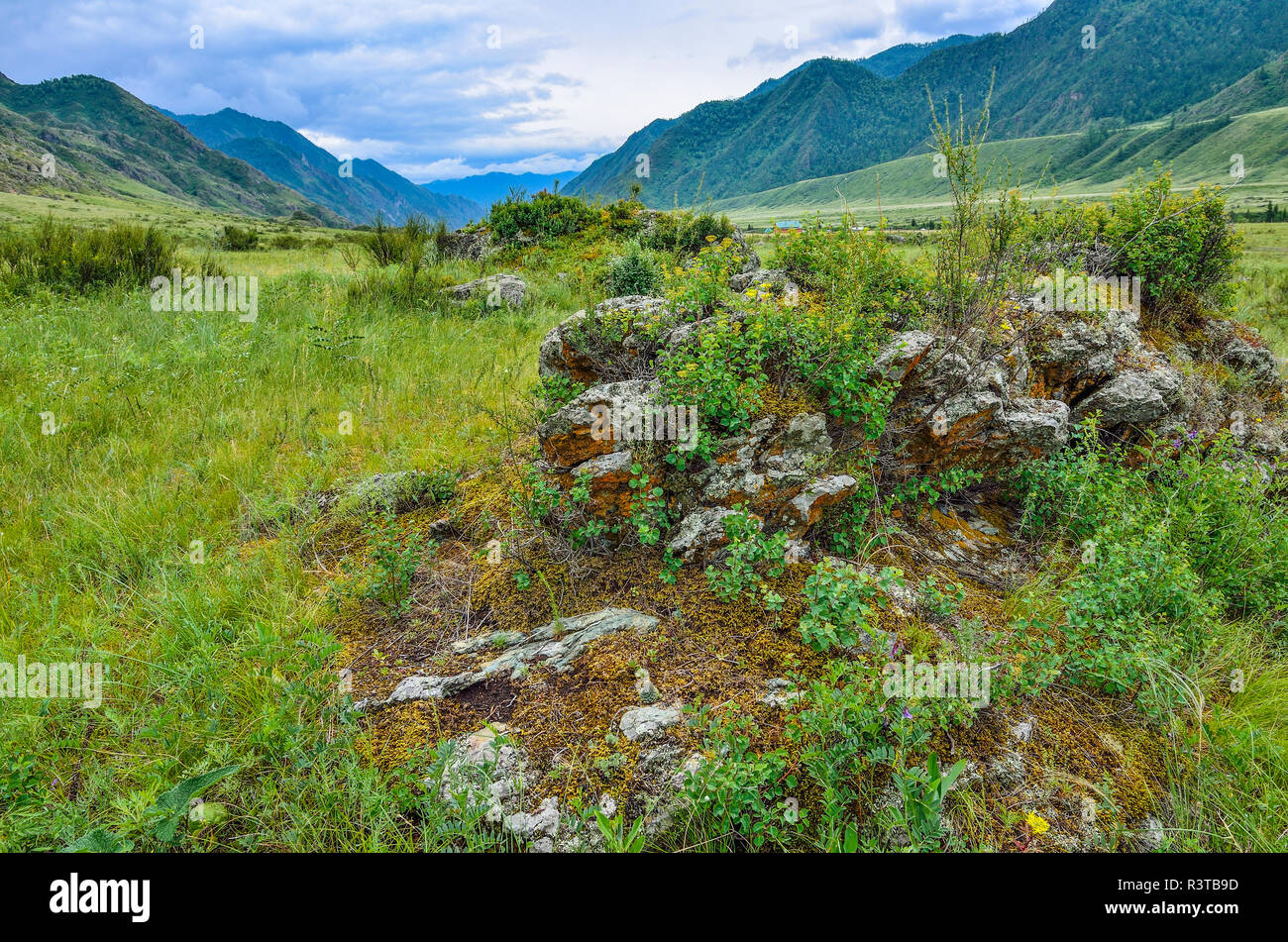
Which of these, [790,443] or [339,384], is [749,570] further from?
[339,384]

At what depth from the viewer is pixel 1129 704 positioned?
9.35 ft

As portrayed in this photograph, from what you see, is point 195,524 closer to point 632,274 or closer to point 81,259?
point 632,274

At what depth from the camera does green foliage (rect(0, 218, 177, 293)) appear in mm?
9617

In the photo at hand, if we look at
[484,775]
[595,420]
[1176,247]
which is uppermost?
[1176,247]

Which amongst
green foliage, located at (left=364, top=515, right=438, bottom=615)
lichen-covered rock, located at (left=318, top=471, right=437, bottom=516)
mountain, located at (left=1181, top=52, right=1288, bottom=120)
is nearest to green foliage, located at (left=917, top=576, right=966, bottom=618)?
green foliage, located at (left=364, top=515, right=438, bottom=615)

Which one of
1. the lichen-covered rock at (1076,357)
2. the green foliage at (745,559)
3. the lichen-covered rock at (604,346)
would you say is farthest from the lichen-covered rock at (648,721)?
the lichen-covered rock at (1076,357)

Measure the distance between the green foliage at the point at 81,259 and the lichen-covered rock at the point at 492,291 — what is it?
19.0 feet

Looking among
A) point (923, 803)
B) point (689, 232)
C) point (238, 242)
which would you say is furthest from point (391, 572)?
point (238, 242)

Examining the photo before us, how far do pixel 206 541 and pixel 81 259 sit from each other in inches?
415

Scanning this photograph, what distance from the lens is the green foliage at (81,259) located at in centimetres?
962

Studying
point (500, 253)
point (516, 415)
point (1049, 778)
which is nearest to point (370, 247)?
point (500, 253)

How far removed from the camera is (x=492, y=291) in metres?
10.5

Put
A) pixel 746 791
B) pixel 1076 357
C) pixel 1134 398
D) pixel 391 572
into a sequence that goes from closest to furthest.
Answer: pixel 746 791 < pixel 391 572 < pixel 1134 398 < pixel 1076 357

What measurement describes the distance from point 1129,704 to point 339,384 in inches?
299
